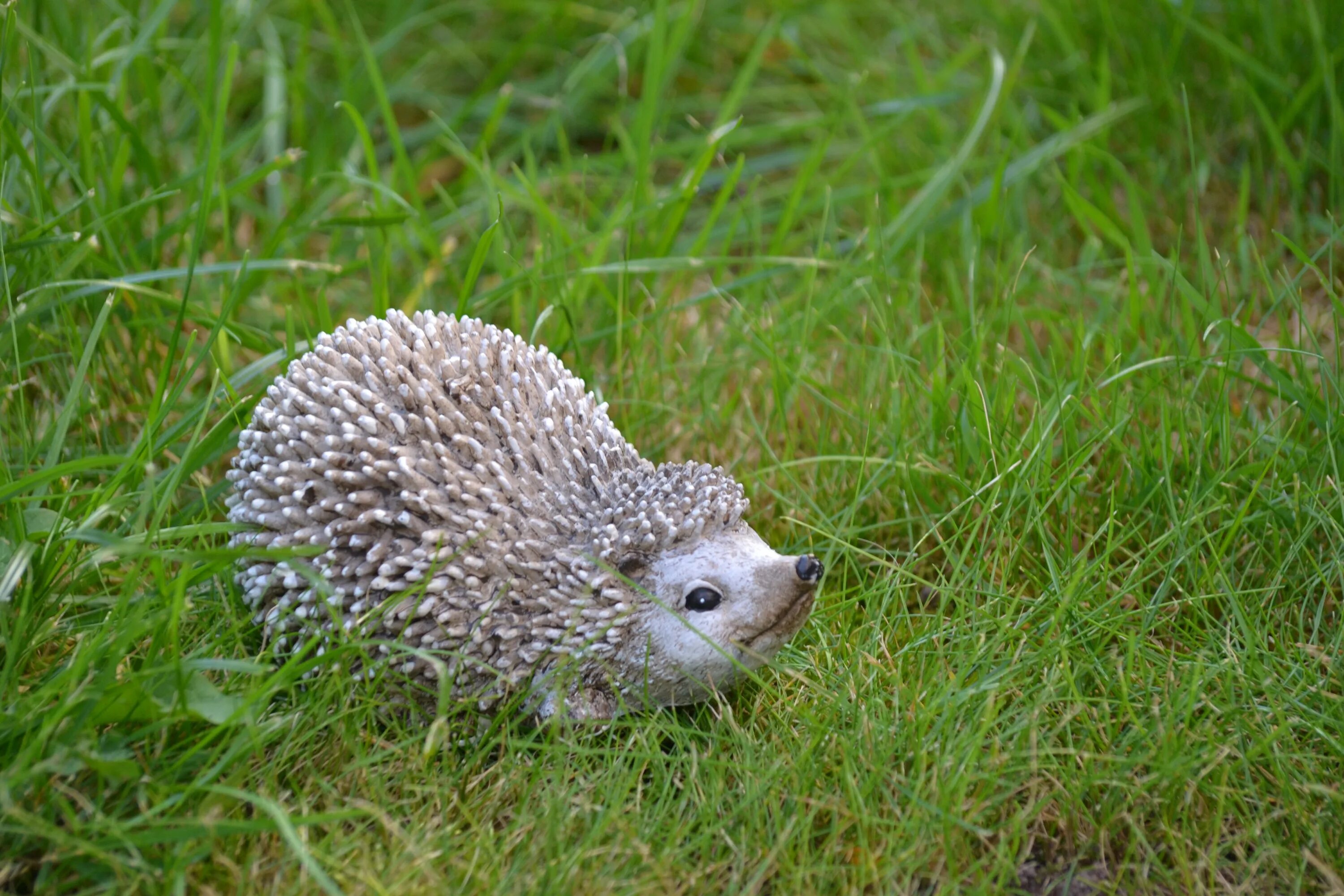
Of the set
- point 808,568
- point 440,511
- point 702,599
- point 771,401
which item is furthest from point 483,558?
point 771,401

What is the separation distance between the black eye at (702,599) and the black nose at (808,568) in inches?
7.4

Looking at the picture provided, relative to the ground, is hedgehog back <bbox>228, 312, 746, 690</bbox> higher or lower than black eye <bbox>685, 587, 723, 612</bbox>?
higher

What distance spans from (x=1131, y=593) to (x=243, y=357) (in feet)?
10.0

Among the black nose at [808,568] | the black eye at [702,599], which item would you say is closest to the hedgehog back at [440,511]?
the black eye at [702,599]

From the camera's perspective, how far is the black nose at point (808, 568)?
2785 millimetres

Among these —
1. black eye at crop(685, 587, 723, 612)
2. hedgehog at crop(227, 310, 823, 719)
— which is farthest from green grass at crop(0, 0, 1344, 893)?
black eye at crop(685, 587, 723, 612)

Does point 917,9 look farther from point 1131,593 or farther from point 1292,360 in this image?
point 1131,593

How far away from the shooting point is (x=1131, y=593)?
3346 mm

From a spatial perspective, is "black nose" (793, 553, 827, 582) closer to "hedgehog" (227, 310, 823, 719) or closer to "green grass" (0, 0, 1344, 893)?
"hedgehog" (227, 310, 823, 719)

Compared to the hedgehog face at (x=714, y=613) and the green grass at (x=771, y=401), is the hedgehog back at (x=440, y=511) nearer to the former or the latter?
the hedgehog face at (x=714, y=613)

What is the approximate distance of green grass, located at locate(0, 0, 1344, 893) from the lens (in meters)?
2.64

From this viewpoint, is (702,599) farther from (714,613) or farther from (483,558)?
(483,558)

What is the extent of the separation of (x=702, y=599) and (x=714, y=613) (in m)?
0.04

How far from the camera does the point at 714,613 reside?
2.81 metres
